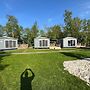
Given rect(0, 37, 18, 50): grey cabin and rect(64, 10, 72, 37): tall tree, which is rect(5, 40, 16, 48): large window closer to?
rect(0, 37, 18, 50): grey cabin

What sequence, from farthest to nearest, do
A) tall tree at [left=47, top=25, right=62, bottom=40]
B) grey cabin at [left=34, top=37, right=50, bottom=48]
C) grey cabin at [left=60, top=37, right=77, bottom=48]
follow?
tall tree at [left=47, top=25, right=62, bottom=40] → grey cabin at [left=60, top=37, right=77, bottom=48] → grey cabin at [left=34, top=37, right=50, bottom=48]

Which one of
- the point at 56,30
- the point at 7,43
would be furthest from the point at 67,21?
the point at 7,43

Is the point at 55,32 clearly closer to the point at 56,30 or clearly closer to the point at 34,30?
the point at 56,30

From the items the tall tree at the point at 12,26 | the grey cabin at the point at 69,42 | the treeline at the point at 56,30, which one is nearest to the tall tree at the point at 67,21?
the treeline at the point at 56,30

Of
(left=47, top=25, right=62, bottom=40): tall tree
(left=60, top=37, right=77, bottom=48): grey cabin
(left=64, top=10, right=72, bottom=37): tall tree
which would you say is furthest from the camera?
(left=64, top=10, right=72, bottom=37): tall tree

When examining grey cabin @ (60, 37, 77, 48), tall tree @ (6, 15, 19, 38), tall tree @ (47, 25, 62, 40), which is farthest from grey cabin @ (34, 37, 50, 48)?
tall tree @ (6, 15, 19, 38)

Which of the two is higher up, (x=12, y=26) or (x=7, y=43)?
(x=12, y=26)

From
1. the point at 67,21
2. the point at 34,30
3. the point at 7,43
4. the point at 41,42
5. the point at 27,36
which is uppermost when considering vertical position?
the point at 67,21

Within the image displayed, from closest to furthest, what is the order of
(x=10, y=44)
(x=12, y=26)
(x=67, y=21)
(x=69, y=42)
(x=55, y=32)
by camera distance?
1. (x=10, y=44)
2. (x=69, y=42)
3. (x=12, y=26)
4. (x=55, y=32)
5. (x=67, y=21)

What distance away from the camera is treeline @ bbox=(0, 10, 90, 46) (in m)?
Result: 52.4

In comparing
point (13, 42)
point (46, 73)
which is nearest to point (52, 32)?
point (13, 42)

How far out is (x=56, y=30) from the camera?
182ft

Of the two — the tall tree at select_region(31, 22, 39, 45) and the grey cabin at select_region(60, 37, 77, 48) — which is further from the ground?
the tall tree at select_region(31, 22, 39, 45)

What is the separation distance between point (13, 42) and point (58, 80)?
27.9 meters
